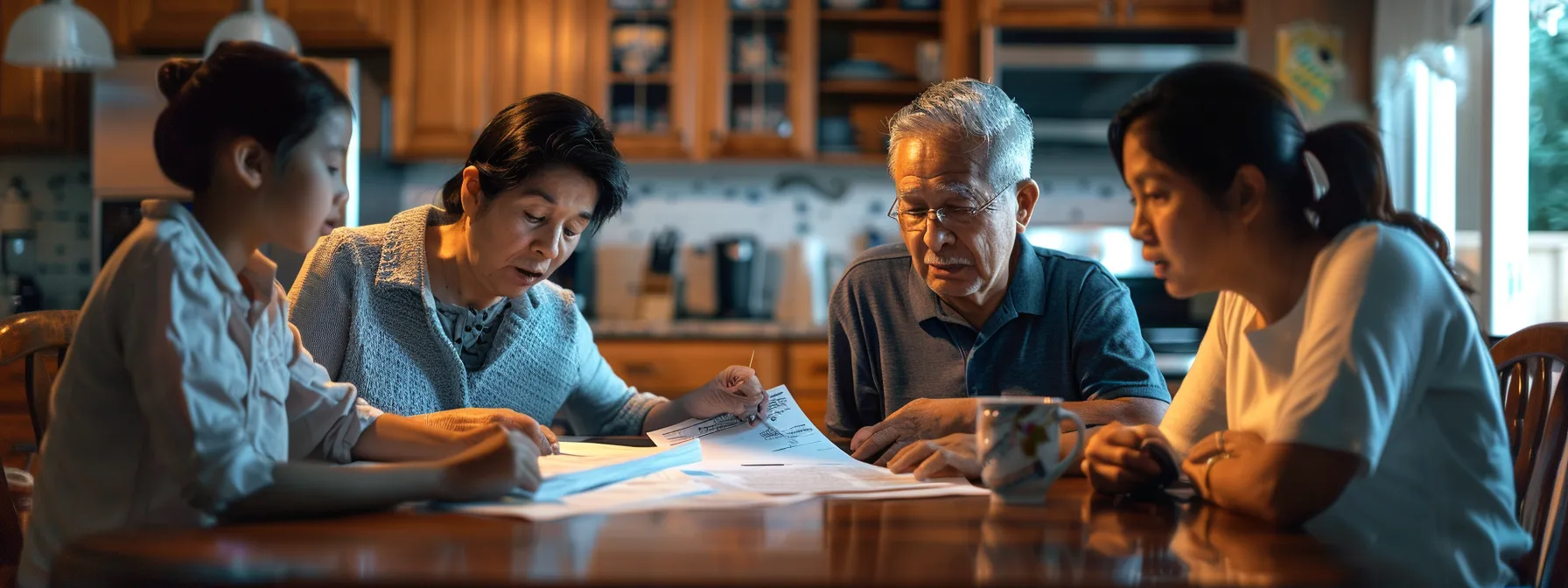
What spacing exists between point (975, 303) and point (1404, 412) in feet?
2.70

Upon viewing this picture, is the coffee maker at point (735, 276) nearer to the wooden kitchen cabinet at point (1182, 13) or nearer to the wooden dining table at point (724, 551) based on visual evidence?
the wooden kitchen cabinet at point (1182, 13)

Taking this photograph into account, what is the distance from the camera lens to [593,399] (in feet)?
6.19

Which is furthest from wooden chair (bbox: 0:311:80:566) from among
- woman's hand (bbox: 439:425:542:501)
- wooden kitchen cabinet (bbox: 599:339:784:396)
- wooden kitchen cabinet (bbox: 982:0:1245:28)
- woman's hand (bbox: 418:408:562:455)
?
wooden kitchen cabinet (bbox: 982:0:1245:28)

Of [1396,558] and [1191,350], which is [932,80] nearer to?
[1191,350]

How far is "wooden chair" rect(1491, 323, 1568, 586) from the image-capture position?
128 cm

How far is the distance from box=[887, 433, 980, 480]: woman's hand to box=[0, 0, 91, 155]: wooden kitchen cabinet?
12.0ft

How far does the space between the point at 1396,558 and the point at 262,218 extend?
0.97m

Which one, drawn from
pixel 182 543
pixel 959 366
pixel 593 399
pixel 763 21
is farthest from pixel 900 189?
pixel 763 21

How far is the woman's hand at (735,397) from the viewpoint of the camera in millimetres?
1549

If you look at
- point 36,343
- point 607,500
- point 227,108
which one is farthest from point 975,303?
point 36,343

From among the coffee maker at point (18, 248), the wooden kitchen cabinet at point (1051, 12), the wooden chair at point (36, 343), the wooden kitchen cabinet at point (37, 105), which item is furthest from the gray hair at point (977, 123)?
the coffee maker at point (18, 248)

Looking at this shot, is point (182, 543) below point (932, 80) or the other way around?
below

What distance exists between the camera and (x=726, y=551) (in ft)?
2.74

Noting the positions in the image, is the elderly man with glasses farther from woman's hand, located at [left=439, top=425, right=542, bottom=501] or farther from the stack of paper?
woman's hand, located at [left=439, top=425, right=542, bottom=501]
